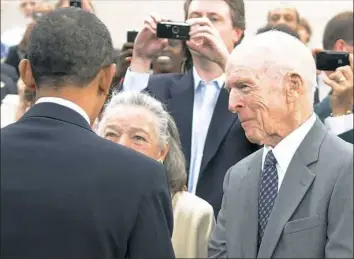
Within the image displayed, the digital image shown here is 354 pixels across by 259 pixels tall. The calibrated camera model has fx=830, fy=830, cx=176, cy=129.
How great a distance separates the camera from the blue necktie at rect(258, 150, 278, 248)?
248 cm

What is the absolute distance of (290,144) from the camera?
248cm

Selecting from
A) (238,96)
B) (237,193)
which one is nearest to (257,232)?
(237,193)

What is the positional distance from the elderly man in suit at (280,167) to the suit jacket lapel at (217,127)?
2.28 ft

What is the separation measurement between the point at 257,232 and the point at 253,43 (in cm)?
57

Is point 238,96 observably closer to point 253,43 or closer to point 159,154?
point 253,43

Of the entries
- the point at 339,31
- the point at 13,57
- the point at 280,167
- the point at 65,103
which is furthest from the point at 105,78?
the point at 13,57

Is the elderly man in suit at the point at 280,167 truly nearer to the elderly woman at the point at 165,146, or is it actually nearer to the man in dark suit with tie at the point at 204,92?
the elderly woman at the point at 165,146

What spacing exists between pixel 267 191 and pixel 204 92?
3.60 feet

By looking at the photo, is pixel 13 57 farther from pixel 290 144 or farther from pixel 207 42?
pixel 290 144

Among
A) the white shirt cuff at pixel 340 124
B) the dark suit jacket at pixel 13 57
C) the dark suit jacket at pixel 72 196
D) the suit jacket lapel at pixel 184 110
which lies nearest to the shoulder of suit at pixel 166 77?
the suit jacket lapel at pixel 184 110

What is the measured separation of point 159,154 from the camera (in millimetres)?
3248

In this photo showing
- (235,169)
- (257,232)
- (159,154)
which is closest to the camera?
(257,232)

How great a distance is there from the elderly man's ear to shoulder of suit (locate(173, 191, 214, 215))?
0.76 m

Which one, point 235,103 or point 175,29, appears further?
point 175,29
